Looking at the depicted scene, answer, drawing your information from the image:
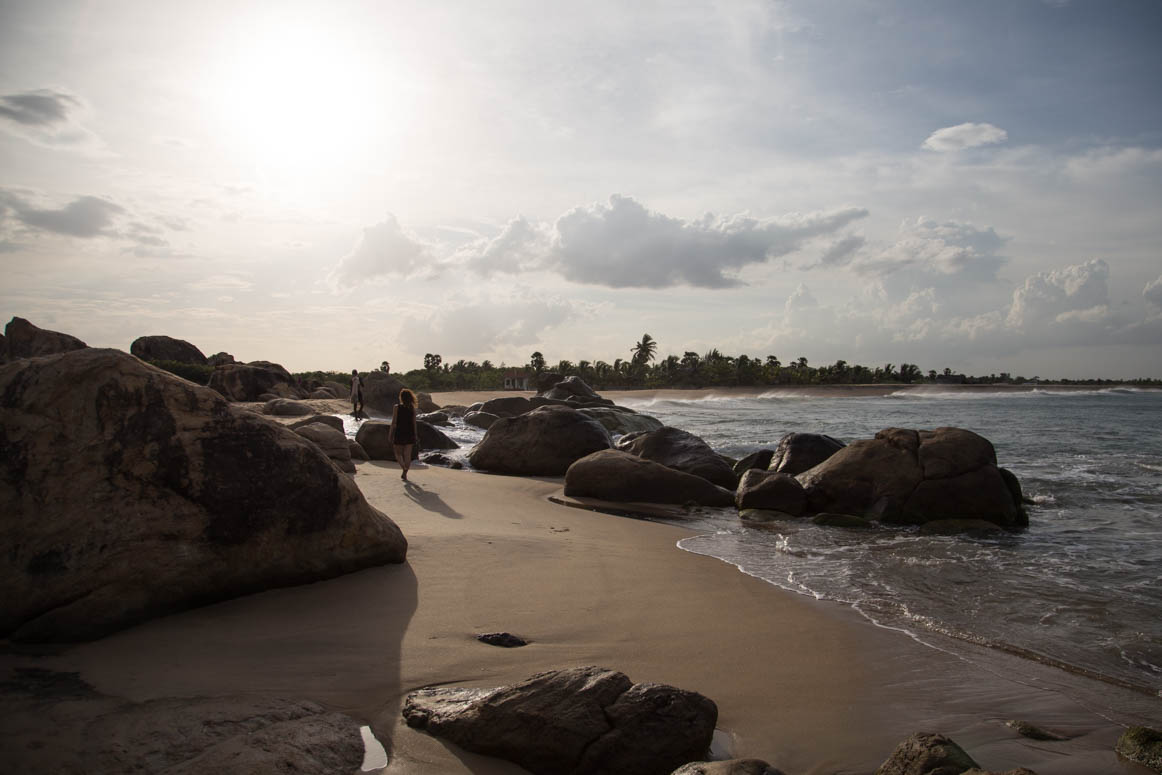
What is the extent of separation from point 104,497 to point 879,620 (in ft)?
16.7

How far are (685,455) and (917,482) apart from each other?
12.5ft

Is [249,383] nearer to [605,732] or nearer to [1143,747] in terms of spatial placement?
[605,732]

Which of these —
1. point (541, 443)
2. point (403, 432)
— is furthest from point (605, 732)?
point (541, 443)

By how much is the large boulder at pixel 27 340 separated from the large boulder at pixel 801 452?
33626 mm

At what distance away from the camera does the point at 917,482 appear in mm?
9477

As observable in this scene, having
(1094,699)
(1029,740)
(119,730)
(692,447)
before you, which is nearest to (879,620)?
(1094,699)

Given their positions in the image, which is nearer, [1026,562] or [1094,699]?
[1094,699]

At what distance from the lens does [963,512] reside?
9.15m

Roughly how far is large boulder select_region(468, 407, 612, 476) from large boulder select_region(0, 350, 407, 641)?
26.9 ft

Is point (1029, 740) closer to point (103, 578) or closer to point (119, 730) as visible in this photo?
point (119, 730)

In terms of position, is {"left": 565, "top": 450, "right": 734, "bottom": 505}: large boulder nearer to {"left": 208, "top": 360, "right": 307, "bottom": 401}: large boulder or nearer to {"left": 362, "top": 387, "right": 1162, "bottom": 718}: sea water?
{"left": 362, "top": 387, "right": 1162, "bottom": 718}: sea water

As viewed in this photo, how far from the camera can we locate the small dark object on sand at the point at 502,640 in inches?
153

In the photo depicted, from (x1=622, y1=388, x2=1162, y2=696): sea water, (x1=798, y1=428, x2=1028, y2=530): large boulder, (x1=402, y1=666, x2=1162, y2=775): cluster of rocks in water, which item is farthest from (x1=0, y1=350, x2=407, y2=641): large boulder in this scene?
(x1=798, y1=428, x2=1028, y2=530): large boulder

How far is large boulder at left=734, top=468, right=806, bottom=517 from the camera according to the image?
9.66m
